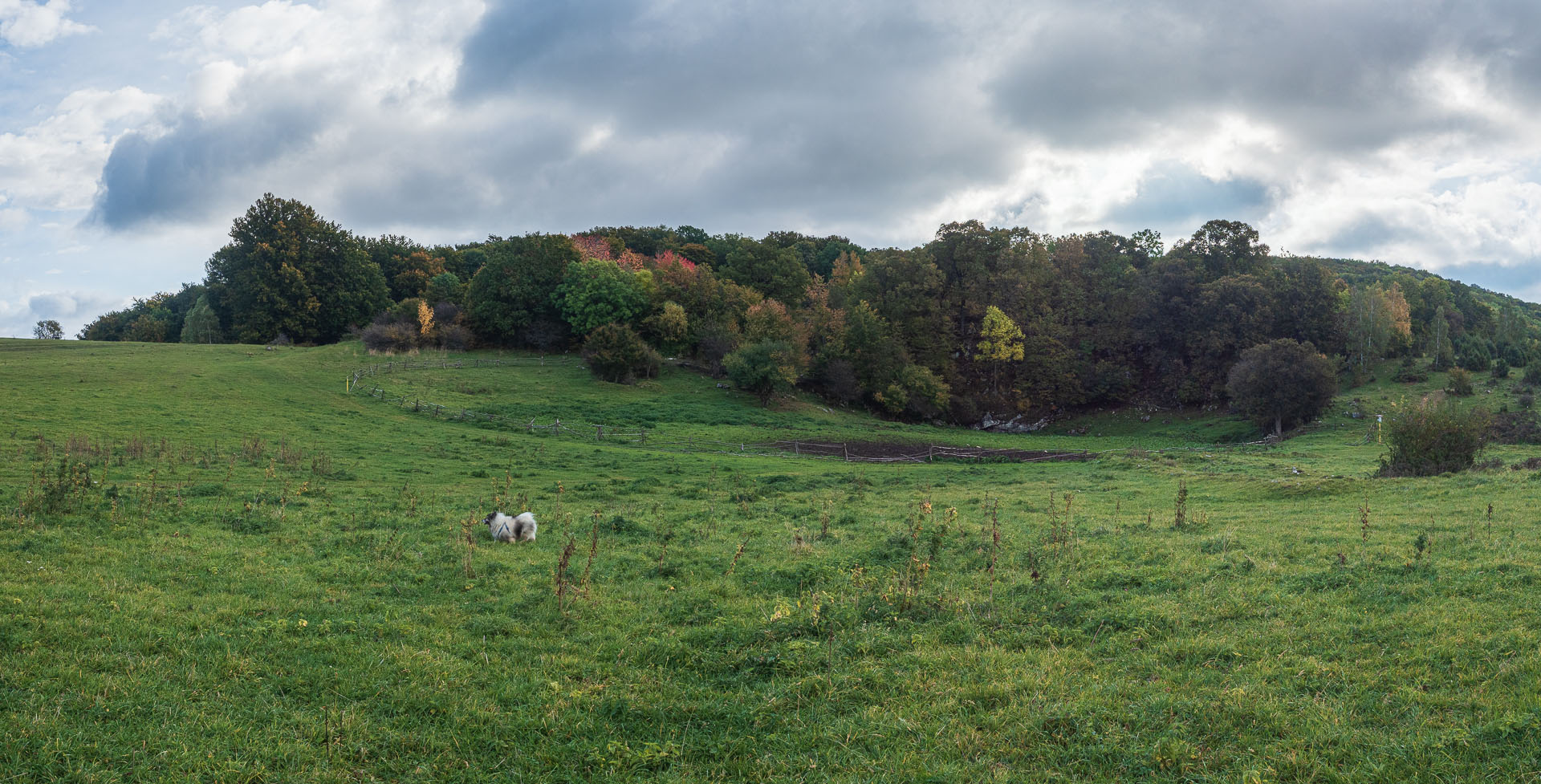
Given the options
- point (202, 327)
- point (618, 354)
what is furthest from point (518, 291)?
point (202, 327)

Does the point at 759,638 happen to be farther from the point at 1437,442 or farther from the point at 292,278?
the point at 292,278

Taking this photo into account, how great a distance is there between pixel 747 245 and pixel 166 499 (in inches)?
2604

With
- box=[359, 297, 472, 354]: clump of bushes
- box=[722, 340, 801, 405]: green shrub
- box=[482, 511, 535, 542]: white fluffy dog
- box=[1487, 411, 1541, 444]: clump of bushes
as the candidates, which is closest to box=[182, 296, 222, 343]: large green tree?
box=[359, 297, 472, 354]: clump of bushes

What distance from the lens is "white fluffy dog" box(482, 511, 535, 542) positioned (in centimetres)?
1379

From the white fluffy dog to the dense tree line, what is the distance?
37.9 meters

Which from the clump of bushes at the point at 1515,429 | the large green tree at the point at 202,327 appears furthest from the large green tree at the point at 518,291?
the clump of bushes at the point at 1515,429

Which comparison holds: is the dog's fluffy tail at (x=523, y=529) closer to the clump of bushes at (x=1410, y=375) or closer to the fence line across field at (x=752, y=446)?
the fence line across field at (x=752, y=446)

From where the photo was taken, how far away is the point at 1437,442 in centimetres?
2286

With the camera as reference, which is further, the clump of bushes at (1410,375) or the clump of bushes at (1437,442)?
the clump of bushes at (1410,375)

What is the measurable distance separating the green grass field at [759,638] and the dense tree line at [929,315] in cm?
3803

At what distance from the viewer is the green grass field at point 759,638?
19.8ft

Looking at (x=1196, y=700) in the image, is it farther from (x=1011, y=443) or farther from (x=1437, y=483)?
(x=1011, y=443)

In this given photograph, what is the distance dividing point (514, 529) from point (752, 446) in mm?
24359

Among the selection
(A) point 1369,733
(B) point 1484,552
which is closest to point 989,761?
(A) point 1369,733
